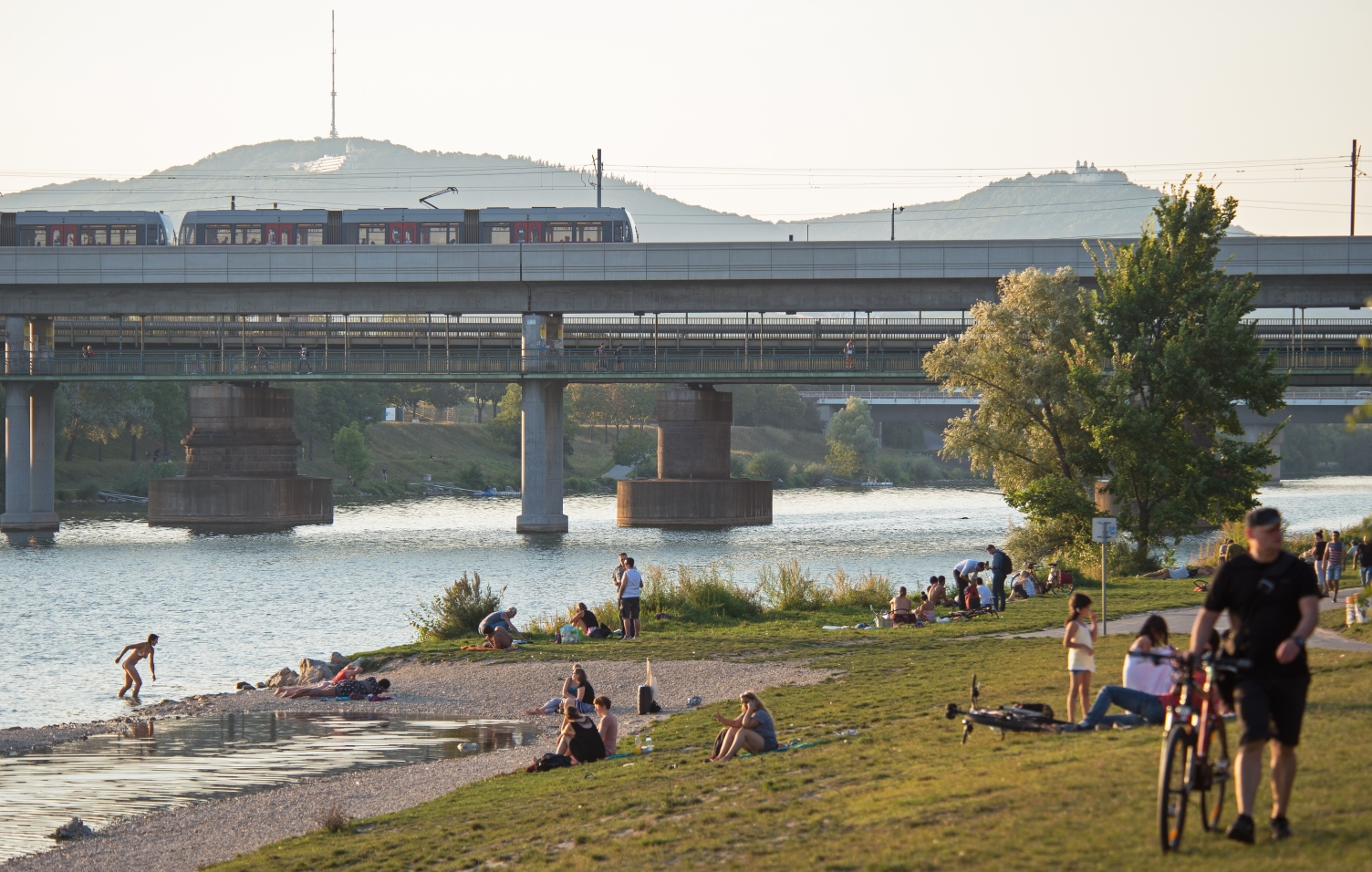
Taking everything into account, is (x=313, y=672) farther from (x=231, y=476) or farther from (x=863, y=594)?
(x=231, y=476)

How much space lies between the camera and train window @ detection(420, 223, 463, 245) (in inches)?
2896

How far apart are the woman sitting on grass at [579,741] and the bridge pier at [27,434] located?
64414 millimetres

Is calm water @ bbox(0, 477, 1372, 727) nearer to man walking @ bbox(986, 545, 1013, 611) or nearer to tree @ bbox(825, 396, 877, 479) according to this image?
man walking @ bbox(986, 545, 1013, 611)

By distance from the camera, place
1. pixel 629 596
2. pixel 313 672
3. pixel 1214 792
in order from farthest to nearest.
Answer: pixel 629 596 < pixel 313 672 < pixel 1214 792

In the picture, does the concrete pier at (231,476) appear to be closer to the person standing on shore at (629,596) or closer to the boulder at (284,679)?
the person standing on shore at (629,596)

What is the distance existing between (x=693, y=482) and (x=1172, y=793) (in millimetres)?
67583

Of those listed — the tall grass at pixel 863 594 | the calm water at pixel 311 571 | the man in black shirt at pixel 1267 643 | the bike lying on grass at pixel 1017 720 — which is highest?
the man in black shirt at pixel 1267 643

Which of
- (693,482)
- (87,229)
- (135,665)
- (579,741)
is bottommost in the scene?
(135,665)

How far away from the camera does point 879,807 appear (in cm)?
1216

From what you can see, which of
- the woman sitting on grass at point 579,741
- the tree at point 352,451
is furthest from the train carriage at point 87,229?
the woman sitting on grass at point 579,741

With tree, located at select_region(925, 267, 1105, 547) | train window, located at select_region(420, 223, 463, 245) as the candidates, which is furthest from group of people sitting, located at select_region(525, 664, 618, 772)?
train window, located at select_region(420, 223, 463, 245)

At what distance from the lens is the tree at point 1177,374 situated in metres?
37.8

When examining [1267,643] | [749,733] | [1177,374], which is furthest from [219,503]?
[1267,643]

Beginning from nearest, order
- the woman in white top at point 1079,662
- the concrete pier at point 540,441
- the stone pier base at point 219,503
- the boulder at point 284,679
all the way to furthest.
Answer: the woman in white top at point 1079,662, the boulder at point 284,679, the concrete pier at point 540,441, the stone pier base at point 219,503
